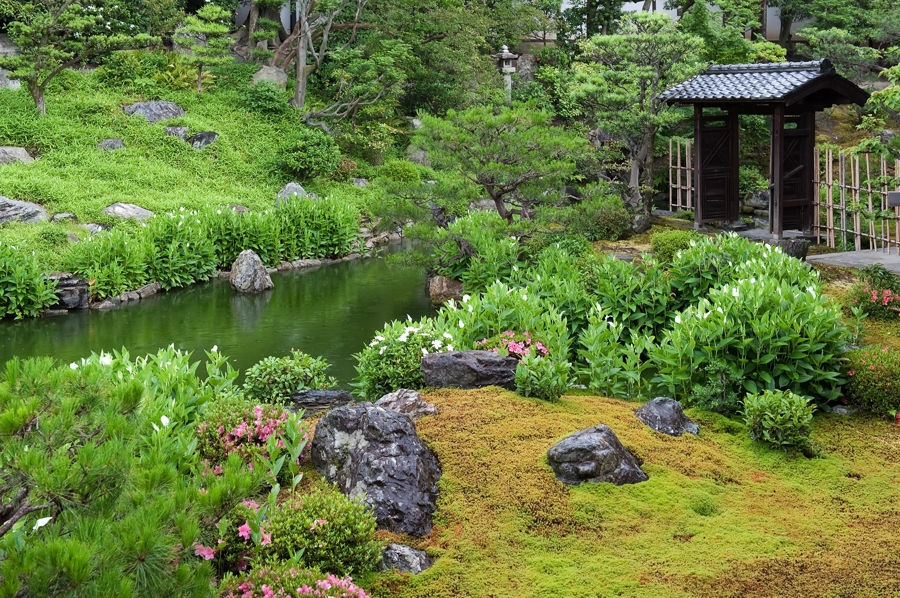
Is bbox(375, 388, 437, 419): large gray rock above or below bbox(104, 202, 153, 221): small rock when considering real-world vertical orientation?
below

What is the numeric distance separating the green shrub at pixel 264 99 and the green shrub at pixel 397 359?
58.4 feet

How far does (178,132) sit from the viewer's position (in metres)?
22.7

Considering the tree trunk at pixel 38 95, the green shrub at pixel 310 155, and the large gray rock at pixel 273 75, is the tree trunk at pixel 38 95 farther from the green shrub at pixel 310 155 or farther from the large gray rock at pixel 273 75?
the large gray rock at pixel 273 75

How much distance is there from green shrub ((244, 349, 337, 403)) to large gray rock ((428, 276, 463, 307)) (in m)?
5.91

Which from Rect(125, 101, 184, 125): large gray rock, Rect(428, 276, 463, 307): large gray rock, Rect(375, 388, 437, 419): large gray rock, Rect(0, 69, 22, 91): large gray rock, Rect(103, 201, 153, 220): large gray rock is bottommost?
Rect(428, 276, 463, 307): large gray rock

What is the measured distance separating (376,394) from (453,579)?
3.59 metres

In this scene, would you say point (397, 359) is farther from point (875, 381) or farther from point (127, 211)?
point (127, 211)

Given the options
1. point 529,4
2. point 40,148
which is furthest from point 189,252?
point 529,4

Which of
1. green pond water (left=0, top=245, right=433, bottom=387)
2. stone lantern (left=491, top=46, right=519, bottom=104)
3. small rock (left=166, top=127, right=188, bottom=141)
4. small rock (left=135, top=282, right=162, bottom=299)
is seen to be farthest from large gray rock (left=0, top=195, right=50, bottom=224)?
stone lantern (left=491, top=46, right=519, bottom=104)

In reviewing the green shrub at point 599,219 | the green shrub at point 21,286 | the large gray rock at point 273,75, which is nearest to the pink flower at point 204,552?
the green shrub at point 599,219

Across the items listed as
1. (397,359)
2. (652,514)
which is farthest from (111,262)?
(652,514)

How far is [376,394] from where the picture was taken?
8391mm

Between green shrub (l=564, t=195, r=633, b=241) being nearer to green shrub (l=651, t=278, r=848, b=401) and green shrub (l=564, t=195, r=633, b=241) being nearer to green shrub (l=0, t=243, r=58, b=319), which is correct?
green shrub (l=651, t=278, r=848, b=401)

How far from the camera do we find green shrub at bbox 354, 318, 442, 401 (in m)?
8.20
